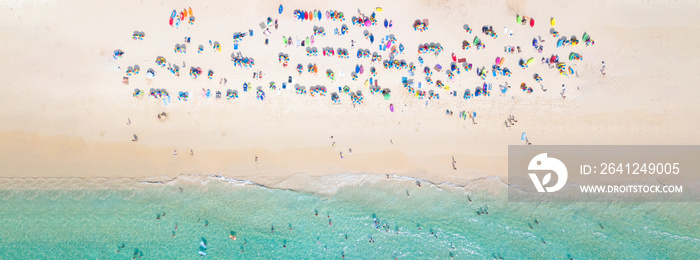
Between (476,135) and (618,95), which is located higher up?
(618,95)

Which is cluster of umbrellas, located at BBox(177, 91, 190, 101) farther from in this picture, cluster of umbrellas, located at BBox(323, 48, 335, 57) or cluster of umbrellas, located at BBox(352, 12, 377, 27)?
cluster of umbrellas, located at BBox(352, 12, 377, 27)

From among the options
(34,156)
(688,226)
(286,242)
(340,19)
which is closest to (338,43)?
(340,19)

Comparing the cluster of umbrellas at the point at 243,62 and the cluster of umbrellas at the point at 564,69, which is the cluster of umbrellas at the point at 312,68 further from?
the cluster of umbrellas at the point at 564,69

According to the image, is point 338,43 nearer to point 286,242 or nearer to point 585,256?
point 286,242

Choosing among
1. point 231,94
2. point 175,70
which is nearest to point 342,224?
point 231,94

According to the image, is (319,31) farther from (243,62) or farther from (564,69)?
(564,69)

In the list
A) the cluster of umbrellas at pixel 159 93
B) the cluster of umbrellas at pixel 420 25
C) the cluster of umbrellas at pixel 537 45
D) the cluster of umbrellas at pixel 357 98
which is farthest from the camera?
the cluster of umbrellas at pixel 537 45

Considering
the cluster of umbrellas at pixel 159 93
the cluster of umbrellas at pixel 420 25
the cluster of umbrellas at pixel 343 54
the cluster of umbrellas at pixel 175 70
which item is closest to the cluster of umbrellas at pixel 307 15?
the cluster of umbrellas at pixel 343 54
